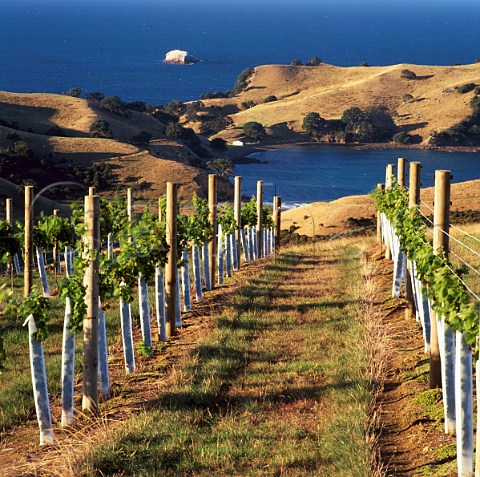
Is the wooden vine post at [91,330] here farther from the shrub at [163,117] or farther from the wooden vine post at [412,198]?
the shrub at [163,117]

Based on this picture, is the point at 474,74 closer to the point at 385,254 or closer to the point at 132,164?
the point at 132,164

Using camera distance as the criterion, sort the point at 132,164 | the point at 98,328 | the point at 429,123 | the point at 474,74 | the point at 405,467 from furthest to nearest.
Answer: the point at 474,74 → the point at 429,123 → the point at 132,164 → the point at 98,328 → the point at 405,467

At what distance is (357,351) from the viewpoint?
534 inches

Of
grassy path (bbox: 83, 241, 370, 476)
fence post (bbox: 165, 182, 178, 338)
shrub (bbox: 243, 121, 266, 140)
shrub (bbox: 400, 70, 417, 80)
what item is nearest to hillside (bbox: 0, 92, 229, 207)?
shrub (bbox: 243, 121, 266, 140)

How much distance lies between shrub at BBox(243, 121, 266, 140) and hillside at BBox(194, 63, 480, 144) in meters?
1.38

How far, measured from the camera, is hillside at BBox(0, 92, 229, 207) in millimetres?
70875

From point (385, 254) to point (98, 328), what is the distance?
13346 millimetres

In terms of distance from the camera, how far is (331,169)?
367 ft

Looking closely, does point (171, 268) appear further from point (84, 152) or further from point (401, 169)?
point (84, 152)

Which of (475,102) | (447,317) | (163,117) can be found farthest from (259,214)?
(475,102)

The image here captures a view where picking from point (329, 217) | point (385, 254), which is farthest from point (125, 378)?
point (329, 217)

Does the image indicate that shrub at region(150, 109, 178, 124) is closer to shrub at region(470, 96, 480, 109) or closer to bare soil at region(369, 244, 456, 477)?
shrub at region(470, 96, 480, 109)

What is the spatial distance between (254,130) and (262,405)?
377ft

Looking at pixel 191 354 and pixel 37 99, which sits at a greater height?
pixel 37 99
